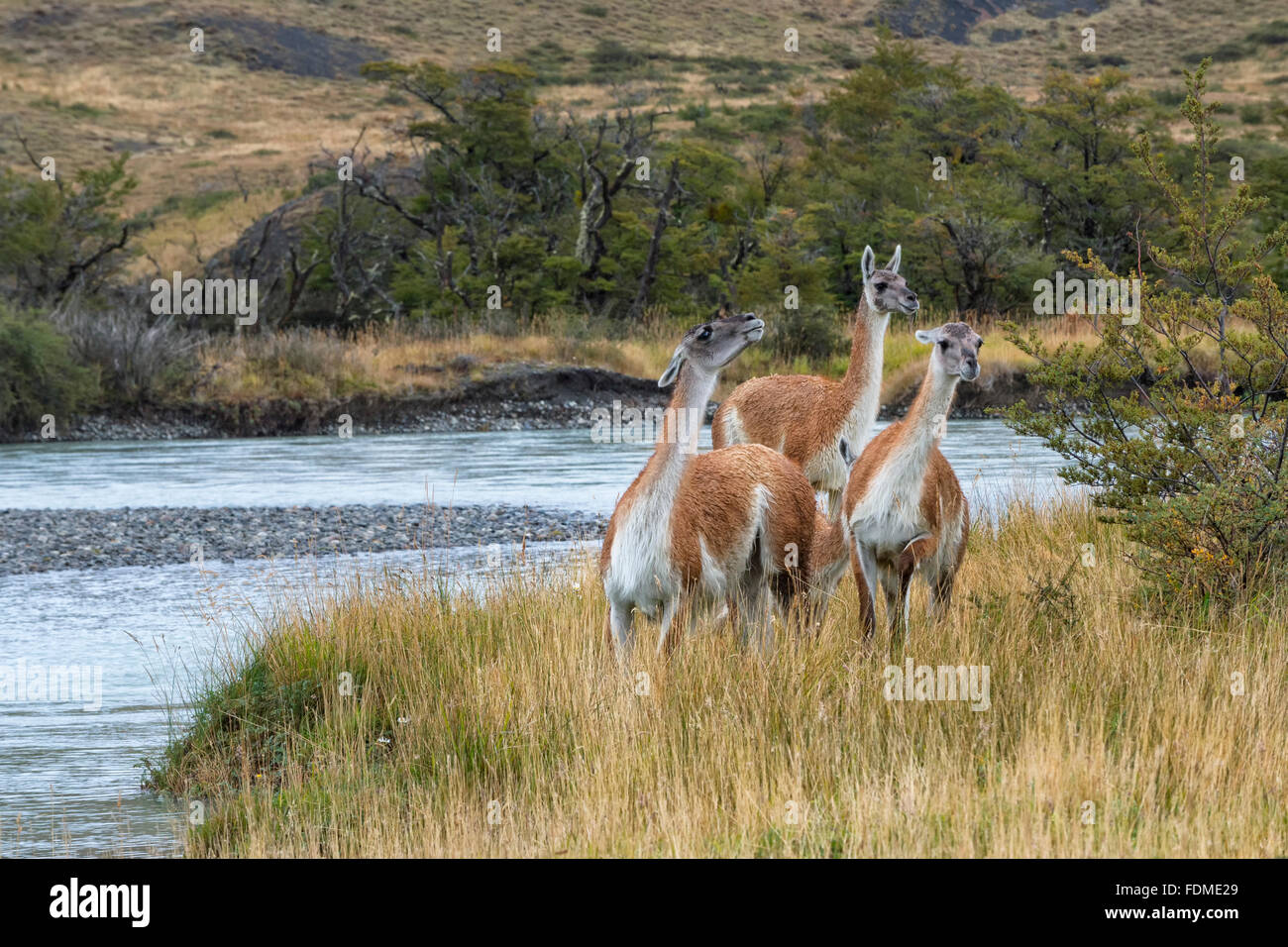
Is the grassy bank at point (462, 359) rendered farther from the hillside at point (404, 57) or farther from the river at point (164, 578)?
the hillside at point (404, 57)

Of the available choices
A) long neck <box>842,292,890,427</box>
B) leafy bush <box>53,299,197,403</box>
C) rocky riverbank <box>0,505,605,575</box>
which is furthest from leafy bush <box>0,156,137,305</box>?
long neck <box>842,292,890,427</box>

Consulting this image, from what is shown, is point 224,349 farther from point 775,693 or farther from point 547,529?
point 775,693

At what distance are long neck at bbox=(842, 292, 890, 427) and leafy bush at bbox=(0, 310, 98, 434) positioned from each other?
54.9 ft

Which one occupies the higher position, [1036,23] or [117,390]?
[1036,23]

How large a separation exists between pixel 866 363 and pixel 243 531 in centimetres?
711

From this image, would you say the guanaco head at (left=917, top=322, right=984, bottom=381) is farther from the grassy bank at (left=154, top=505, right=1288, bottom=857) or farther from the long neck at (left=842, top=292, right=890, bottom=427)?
the long neck at (left=842, top=292, right=890, bottom=427)

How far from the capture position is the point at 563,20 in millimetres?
84062

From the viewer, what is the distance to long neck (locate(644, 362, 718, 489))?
6039 millimetres

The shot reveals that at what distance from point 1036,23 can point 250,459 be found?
80326mm

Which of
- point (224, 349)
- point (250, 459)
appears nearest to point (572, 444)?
point (250, 459)

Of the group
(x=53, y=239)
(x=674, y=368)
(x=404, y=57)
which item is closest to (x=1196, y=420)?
(x=674, y=368)

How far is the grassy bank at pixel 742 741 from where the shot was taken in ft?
14.8

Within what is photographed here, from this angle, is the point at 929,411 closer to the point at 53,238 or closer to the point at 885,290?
the point at 885,290

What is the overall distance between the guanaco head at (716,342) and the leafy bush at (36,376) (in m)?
18.8
